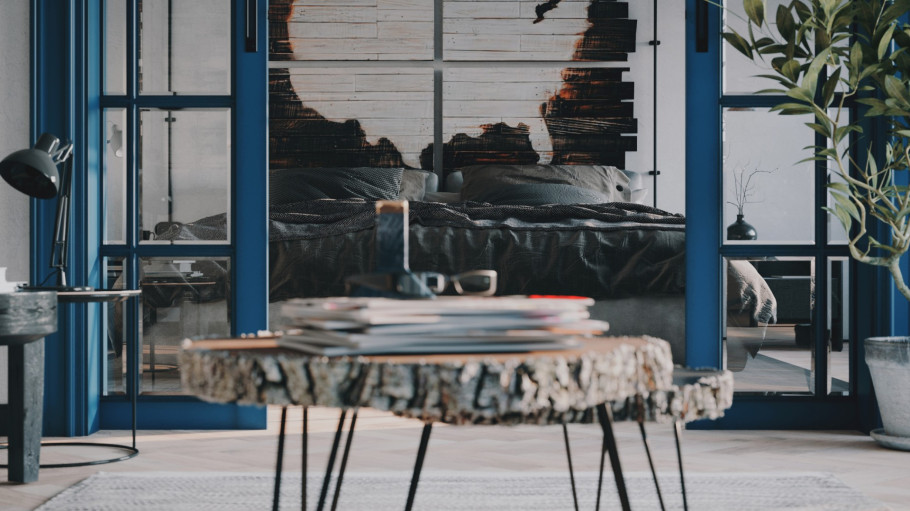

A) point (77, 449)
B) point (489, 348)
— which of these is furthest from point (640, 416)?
point (77, 449)

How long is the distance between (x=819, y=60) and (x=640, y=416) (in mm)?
1758

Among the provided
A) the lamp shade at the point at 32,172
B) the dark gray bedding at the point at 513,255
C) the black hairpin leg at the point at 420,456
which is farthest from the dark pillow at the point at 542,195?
the black hairpin leg at the point at 420,456

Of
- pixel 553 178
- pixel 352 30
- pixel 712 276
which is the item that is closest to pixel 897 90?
pixel 712 276

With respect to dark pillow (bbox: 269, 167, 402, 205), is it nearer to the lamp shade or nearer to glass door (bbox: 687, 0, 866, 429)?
glass door (bbox: 687, 0, 866, 429)

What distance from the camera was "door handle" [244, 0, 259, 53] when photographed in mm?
3203

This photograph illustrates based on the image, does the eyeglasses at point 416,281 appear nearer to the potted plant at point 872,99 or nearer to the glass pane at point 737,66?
the potted plant at point 872,99

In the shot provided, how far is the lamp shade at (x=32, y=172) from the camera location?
243cm

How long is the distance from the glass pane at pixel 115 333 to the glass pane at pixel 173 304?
64 millimetres

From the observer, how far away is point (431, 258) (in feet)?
14.1

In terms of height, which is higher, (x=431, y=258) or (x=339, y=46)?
(x=339, y=46)

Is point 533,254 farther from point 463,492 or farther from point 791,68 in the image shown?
point 463,492

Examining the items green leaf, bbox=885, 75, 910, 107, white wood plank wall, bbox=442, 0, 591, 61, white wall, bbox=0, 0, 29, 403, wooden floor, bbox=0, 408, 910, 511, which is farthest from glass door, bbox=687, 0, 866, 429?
white wood plank wall, bbox=442, 0, 591, 61

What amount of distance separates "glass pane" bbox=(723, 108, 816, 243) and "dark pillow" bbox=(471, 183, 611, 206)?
2.25 metres

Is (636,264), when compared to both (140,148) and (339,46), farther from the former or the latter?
(339,46)
